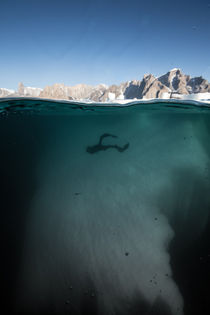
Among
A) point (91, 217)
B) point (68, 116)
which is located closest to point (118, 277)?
point (91, 217)

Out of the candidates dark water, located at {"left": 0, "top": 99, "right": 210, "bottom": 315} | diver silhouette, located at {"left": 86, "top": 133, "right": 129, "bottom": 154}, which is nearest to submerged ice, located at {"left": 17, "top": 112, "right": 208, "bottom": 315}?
dark water, located at {"left": 0, "top": 99, "right": 210, "bottom": 315}

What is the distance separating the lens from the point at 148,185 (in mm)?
7219

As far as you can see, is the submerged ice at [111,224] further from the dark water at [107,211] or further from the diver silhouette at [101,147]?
the diver silhouette at [101,147]

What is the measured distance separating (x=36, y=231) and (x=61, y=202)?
154cm

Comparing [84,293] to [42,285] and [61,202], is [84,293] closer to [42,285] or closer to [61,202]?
[42,285]

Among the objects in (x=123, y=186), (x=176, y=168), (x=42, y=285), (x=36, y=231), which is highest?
(x=176, y=168)

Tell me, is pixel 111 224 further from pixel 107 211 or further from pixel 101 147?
pixel 101 147

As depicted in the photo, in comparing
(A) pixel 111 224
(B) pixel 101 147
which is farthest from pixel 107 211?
(B) pixel 101 147

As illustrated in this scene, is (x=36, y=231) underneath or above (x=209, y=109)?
underneath

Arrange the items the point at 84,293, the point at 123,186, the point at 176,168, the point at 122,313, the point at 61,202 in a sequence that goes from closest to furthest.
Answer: the point at 122,313 < the point at 84,293 < the point at 61,202 < the point at 123,186 < the point at 176,168

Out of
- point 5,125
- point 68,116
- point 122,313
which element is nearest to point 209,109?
point 68,116

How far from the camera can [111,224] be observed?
5629 mm

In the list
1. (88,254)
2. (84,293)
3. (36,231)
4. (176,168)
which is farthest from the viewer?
(176,168)

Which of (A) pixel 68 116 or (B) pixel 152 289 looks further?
(A) pixel 68 116
